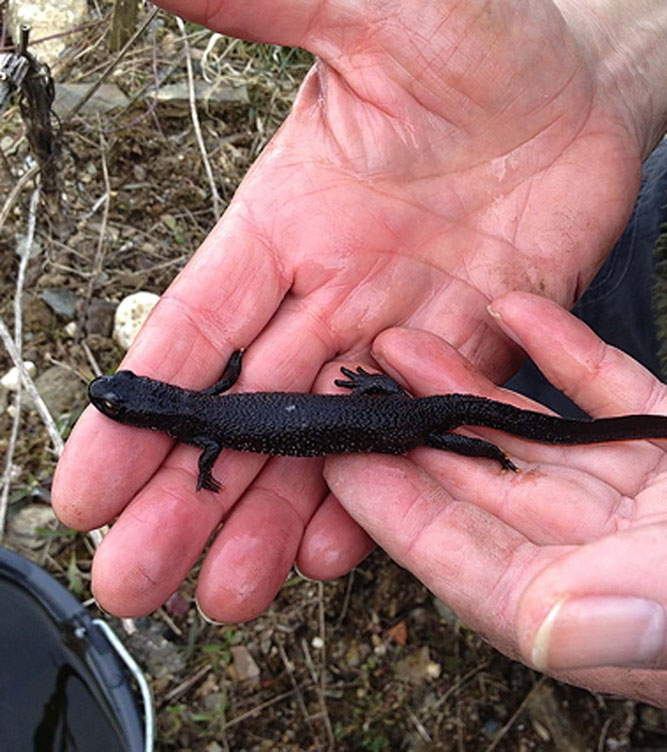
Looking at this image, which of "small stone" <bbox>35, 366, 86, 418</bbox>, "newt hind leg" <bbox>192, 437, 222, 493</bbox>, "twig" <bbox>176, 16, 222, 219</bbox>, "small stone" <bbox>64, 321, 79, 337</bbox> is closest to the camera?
"newt hind leg" <bbox>192, 437, 222, 493</bbox>

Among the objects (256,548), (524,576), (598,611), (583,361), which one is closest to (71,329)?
(256,548)

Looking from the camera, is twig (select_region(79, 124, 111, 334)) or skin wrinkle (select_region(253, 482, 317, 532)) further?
twig (select_region(79, 124, 111, 334))

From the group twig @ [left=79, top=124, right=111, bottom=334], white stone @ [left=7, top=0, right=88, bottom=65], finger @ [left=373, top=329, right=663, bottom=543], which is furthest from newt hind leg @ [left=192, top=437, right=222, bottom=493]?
white stone @ [left=7, top=0, right=88, bottom=65]

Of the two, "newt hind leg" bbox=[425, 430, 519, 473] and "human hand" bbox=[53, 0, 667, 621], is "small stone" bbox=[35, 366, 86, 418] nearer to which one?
"human hand" bbox=[53, 0, 667, 621]

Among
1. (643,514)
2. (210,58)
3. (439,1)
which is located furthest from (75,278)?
(643,514)

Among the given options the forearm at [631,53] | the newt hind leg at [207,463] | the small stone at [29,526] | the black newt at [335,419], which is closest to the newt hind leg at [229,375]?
the black newt at [335,419]

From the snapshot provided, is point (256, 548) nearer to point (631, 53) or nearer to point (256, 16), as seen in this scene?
point (256, 16)

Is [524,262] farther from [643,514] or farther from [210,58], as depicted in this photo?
[210,58]
